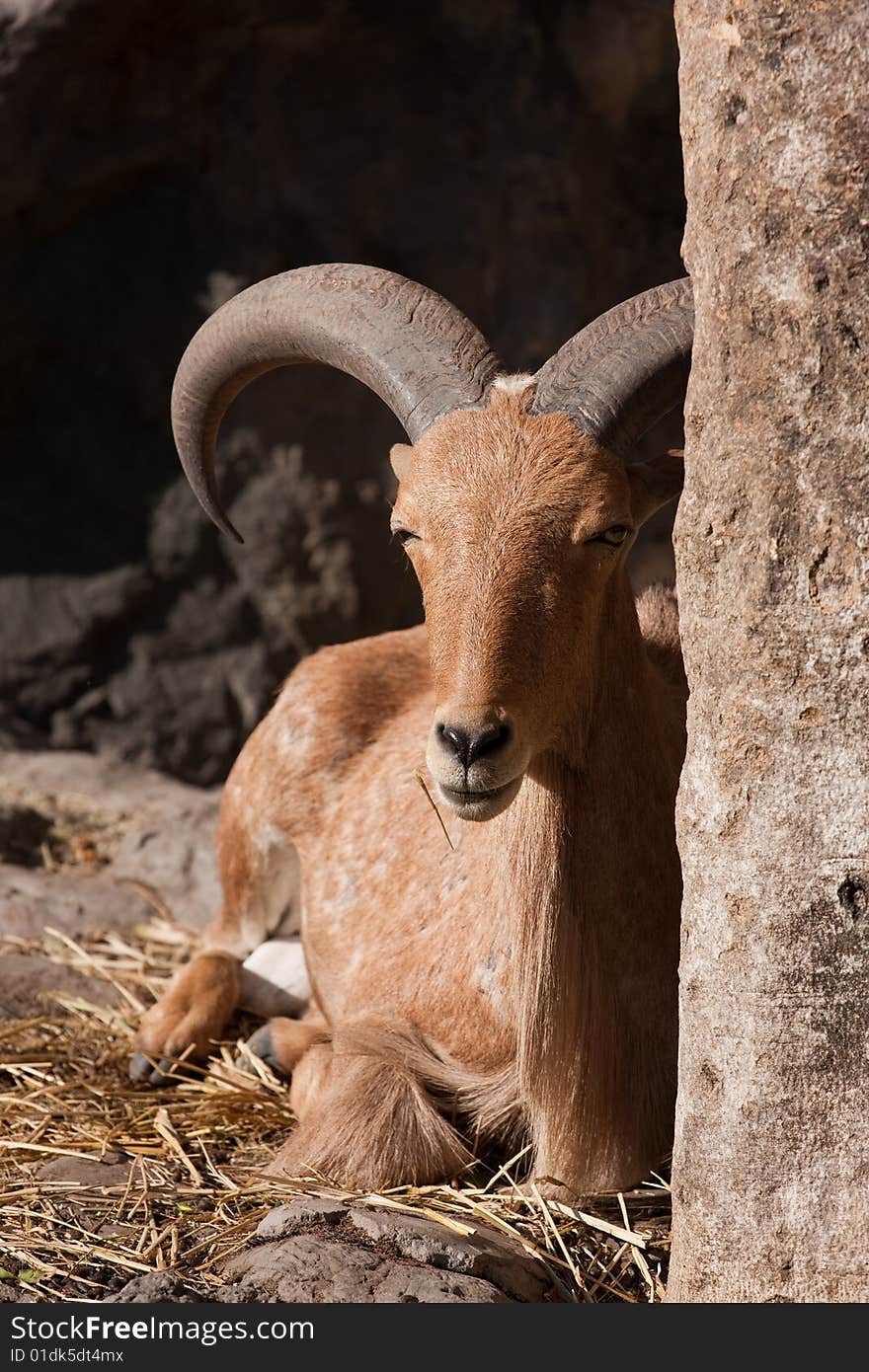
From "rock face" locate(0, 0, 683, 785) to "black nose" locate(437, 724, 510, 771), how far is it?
424 centimetres

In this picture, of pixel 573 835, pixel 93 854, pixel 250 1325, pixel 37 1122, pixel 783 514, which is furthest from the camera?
pixel 93 854

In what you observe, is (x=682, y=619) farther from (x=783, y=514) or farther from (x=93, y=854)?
(x=93, y=854)

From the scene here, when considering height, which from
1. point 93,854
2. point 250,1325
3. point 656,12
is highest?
point 656,12

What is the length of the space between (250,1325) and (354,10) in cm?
605

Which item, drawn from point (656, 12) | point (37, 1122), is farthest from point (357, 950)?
point (656, 12)

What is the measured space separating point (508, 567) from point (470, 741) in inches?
17.6

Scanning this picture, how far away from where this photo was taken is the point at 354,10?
7.36 metres

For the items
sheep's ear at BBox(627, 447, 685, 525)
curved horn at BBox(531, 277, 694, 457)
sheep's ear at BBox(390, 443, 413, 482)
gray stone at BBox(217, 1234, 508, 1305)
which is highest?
curved horn at BBox(531, 277, 694, 457)

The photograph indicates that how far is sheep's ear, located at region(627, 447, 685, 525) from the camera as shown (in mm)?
3943

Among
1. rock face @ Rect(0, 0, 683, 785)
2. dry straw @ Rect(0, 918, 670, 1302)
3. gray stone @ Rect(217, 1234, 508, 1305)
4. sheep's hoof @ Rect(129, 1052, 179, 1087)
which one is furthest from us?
rock face @ Rect(0, 0, 683, 785)

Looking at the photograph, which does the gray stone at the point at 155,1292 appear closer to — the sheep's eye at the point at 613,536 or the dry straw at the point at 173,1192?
the dry straw at the point at 173,1192

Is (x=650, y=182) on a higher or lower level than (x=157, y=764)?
higher

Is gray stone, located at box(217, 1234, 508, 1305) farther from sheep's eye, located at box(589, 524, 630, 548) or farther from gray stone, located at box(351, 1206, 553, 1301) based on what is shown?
sheep's eye, located at box(589, 524, 630, 548)

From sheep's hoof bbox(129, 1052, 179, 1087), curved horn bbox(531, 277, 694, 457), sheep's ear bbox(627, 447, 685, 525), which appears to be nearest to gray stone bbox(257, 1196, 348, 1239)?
sheep's hoof bbox(129, 1052, 179, 1087)
